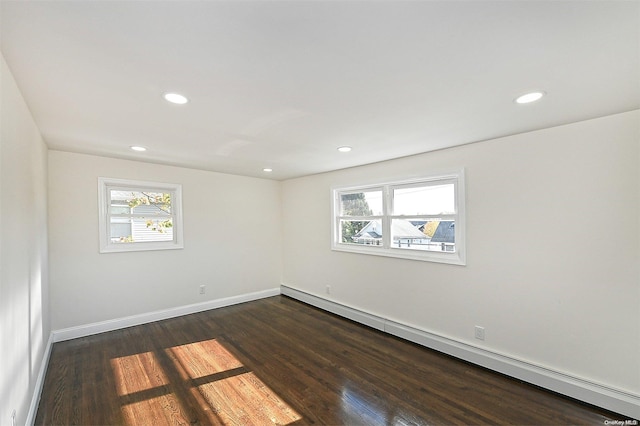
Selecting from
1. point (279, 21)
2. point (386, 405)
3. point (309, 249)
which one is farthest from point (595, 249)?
point (309, 249)

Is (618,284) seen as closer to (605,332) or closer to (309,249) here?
(605,332)

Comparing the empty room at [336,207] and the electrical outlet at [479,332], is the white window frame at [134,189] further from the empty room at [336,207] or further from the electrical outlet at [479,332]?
the electrical outlet at [479,332]

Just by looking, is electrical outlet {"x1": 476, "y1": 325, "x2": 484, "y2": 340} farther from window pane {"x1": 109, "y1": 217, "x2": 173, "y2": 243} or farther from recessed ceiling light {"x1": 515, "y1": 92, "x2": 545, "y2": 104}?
window pane {"x1": 109, "y1": 217, "x2": 173, "y2": 243}

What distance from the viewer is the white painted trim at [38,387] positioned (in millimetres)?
1996

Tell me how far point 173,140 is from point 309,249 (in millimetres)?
2868

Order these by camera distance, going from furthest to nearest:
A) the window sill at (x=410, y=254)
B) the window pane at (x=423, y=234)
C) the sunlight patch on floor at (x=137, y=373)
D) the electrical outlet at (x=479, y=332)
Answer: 1. the window pane at (x=423, y=234)
2. the window sill at (x=410, y=254)
3. the electrical outlet at (x=479, y=332)
4. the sunlight patch on floor at (x=137, y=373)

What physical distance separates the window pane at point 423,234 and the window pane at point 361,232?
0.87 ft

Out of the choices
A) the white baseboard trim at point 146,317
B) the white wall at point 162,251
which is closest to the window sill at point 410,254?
the white wall at point 162,251

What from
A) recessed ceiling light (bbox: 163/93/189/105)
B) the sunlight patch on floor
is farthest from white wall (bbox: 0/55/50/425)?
recessed ceiling light (bbox: 163/93/189/105)

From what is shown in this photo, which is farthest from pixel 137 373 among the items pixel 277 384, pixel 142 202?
pixel 142 202

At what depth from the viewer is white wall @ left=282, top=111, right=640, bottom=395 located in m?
2.07

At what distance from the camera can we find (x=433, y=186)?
10.9ft

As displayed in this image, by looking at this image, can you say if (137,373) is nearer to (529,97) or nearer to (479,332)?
(479,332)

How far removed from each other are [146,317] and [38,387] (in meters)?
1.62
